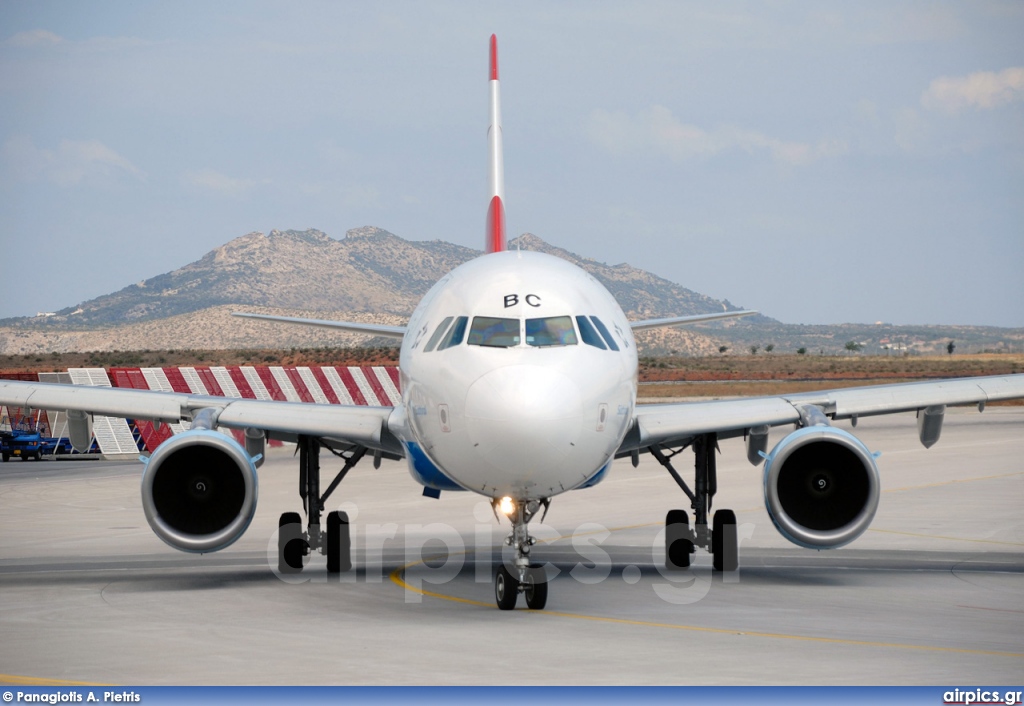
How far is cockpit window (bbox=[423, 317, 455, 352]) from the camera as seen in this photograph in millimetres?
13828

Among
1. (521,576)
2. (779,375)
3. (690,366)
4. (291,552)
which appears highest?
(690,366)

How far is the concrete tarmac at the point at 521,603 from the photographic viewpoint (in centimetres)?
1085

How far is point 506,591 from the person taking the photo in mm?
14133

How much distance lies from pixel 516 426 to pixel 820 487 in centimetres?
490

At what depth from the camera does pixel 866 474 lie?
1524cm

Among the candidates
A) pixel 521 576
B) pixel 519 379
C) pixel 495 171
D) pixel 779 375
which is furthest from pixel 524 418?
pixel 779 375

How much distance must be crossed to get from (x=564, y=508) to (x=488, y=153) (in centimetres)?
783

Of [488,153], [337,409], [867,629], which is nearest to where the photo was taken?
[867,629]

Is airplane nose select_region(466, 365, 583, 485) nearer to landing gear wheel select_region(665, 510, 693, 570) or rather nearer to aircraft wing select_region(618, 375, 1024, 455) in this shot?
aircraft wing select_region(618, 375, 1024, 455)

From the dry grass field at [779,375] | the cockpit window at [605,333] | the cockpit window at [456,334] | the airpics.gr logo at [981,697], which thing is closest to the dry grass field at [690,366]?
the dry grass field at [779,375]

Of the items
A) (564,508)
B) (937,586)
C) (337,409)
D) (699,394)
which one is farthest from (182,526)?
(699,394)

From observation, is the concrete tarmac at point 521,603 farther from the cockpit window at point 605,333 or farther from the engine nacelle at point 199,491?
the cockpit window at point 605,333

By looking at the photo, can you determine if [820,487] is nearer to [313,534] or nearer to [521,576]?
[521,576]

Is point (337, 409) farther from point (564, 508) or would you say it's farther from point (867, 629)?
point (564, 508)
